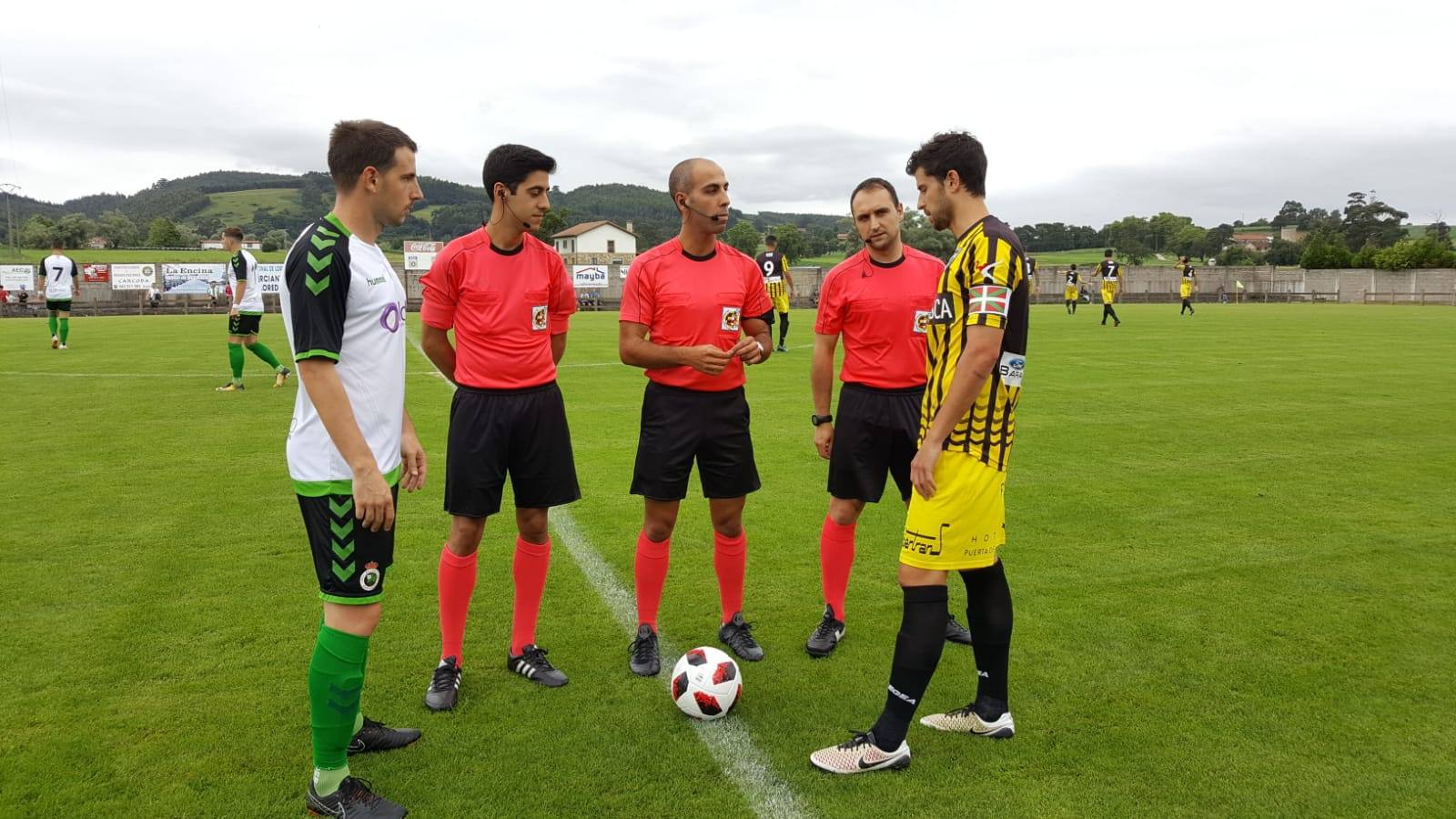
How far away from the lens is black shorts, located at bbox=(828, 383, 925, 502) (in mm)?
4477

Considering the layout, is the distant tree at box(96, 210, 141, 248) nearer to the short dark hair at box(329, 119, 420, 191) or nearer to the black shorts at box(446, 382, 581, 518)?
the black shorts at box(446, 382, 581, 518)

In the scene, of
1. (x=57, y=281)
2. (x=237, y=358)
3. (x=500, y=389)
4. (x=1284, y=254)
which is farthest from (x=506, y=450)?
(x=1284, y=254)

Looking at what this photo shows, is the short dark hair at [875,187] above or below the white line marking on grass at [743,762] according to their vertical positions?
above

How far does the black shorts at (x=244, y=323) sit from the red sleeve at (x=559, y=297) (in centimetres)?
976

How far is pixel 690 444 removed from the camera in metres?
4.25

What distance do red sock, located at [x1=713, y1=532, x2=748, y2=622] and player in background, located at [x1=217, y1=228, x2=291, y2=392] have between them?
10005mm

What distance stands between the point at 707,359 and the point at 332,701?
201 centimetres

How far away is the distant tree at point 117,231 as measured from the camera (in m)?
84.2

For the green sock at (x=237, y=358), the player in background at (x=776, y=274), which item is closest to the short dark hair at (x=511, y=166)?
the green sock at (x=237, y=358)

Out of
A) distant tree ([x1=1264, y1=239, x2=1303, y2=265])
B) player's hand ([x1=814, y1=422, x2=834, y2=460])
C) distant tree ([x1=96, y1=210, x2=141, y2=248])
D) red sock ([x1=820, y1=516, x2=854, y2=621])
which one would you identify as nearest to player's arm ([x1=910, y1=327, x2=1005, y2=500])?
red sock ([x1=820, y1=516, x2=854, y2=621])

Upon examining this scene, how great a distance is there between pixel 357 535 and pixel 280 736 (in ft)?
3.87

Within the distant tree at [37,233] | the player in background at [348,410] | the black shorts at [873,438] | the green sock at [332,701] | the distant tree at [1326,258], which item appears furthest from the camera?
the distant tree at [37,233]

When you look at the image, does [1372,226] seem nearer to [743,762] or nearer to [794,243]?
[794,243]

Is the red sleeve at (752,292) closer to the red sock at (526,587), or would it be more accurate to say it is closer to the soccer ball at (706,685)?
the red sock at (526,587)
